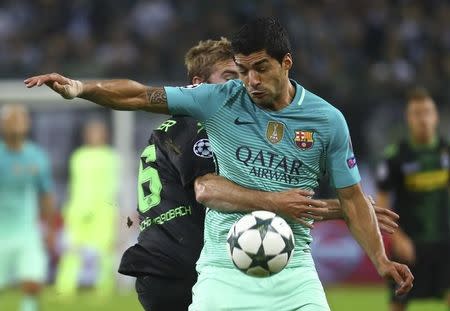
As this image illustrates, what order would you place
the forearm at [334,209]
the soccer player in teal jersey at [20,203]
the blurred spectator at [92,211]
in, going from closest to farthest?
1. the forearm at [334,209]
2. the soccer player in teal jersey at [20,203]
3. the blurred spectator at [92,211]

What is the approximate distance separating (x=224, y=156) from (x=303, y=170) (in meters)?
0.40

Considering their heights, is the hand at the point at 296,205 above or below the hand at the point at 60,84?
below

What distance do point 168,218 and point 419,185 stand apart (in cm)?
550

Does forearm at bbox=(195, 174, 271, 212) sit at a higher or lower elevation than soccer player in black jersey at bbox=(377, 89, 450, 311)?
higher

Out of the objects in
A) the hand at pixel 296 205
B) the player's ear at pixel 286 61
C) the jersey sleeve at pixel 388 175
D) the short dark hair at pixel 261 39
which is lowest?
the jersey sleeve at pixel 388 175

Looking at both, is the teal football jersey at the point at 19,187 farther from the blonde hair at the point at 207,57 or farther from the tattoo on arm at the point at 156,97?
the tattoo on arm at the point at 156,97

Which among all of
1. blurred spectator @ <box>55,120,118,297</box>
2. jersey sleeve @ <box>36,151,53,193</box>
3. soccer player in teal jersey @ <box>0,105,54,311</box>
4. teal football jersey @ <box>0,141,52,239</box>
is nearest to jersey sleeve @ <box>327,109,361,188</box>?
soccer player in teal jersey @ <box>0,105,54,311</box>

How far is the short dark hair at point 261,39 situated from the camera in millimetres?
5426

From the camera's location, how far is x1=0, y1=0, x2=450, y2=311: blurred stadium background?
1716 centimetres

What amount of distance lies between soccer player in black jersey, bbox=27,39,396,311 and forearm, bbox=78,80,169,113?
1.78ft

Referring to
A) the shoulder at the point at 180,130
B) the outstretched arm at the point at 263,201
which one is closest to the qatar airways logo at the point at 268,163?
the outstretched arm at the point at 263,201

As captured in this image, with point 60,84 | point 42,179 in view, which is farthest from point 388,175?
point 60,84

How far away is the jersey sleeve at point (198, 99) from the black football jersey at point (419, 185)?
579 centimetres

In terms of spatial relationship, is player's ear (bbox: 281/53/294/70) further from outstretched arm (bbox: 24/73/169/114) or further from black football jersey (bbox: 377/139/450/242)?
black football jersey (bbox: 377/139/450/242)
